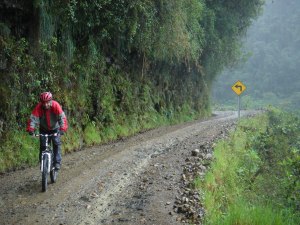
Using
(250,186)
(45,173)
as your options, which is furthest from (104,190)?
(250,186)

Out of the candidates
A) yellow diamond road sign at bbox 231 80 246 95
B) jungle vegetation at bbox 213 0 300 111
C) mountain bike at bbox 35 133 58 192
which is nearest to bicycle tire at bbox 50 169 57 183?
mountain bike at bbox 35 133 58 192

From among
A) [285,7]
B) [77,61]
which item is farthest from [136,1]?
[285,7]

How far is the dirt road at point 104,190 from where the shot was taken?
6836 millimetres

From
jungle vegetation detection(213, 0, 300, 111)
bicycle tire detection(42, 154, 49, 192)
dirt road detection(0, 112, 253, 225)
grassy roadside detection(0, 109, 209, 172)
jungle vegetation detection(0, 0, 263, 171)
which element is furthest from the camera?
jungle vegetation detection(213, 0, 300, 111)

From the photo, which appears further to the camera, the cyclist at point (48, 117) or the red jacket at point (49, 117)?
the red jacket at point (49, 117)

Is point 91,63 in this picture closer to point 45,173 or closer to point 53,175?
point 53,175

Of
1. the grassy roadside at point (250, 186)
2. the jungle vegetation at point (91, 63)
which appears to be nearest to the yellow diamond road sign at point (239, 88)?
the jungle vegetation at point (91, 63)

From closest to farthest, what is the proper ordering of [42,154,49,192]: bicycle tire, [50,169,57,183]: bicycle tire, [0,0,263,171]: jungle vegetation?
[42,154,49,192]: bicycle tire < [50,169,57,183]: bicycle tire < [0,0,263,171]: jungle vegetation

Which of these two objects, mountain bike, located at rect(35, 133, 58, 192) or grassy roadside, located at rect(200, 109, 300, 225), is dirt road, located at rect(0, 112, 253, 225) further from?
grassy roadside, located at rect(200, 109, 300, 225)

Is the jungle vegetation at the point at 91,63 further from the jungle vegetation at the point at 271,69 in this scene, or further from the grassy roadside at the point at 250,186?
the jungle vegetation at the point at 271,69

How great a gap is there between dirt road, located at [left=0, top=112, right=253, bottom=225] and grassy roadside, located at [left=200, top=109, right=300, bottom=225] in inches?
22.3

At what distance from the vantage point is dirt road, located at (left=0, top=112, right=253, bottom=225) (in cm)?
684

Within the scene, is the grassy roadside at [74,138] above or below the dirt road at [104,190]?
above

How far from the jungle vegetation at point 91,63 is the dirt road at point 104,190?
154 centimetres
